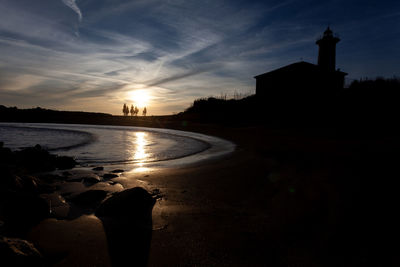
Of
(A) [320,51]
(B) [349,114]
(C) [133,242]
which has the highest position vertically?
Answer: (A) [320,51]

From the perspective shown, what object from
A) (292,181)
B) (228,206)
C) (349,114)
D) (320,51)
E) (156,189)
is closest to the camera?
(228,206)

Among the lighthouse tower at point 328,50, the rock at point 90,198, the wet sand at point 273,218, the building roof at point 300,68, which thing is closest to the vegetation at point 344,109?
the building roof at point 300,68

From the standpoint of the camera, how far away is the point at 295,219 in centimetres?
274

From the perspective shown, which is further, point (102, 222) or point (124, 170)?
point (124, 170)

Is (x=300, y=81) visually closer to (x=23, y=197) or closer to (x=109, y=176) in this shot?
(x=109, y=176)

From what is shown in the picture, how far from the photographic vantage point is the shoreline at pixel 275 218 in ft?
6.61

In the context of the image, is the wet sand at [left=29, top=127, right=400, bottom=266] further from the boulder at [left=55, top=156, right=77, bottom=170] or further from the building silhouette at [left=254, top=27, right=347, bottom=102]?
the building silhouette at [left=254, top=27, right=347, bottom=102]

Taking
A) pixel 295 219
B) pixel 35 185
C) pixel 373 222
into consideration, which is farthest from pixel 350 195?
pixel 35 185

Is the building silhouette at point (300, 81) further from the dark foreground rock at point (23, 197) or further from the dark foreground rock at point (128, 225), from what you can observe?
the dark foreground rock at point (23, 197)

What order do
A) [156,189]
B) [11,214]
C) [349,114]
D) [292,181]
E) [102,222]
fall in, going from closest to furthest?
[11,214], [102,222], [156,189], [292,181], [349,114]

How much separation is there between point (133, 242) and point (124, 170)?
3652 millimetres

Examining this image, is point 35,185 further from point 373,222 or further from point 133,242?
point 373,222

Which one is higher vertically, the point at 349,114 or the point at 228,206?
the point at 349,114

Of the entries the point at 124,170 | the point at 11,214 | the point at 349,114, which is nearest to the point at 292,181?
the point at 124,170
